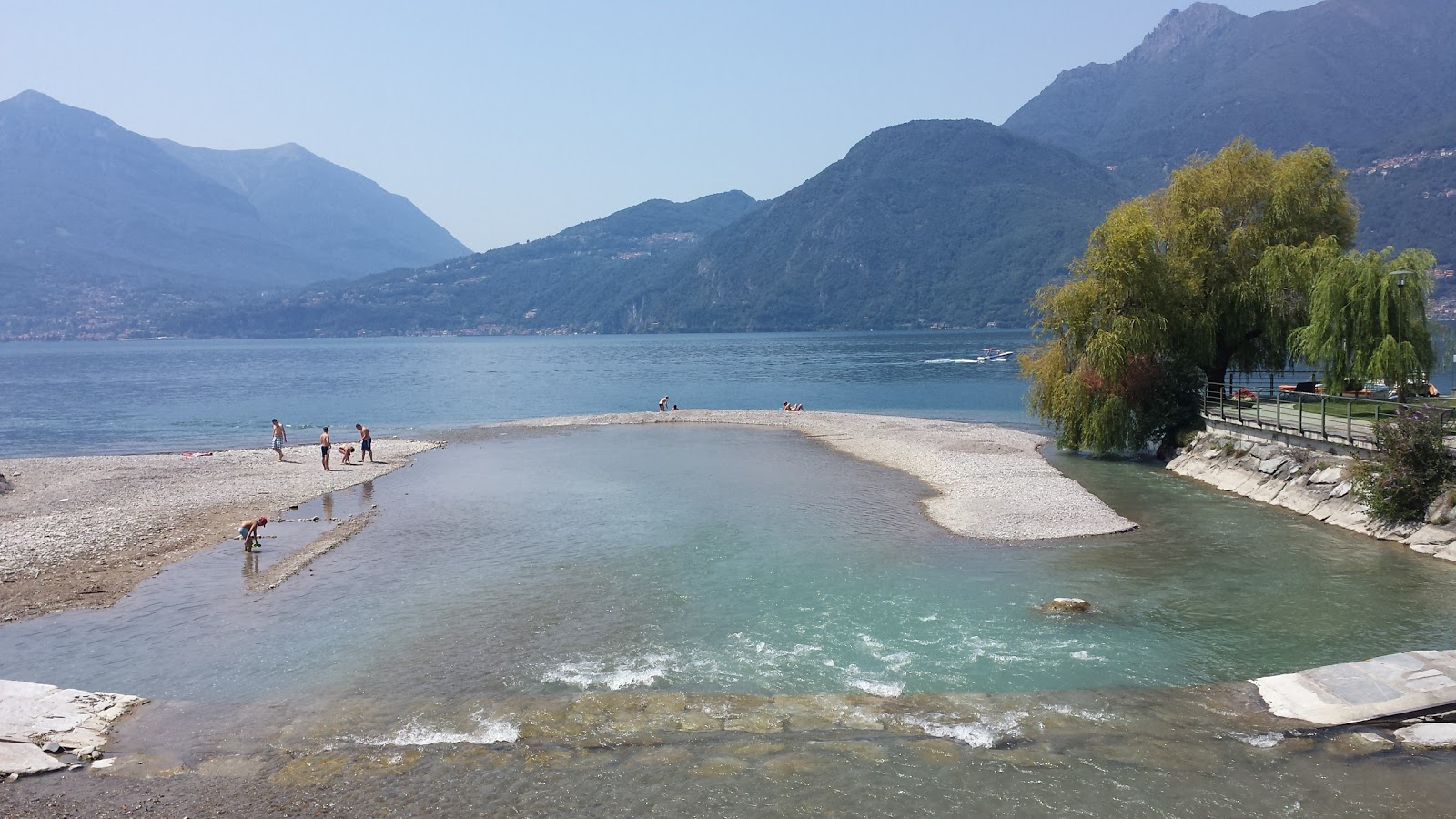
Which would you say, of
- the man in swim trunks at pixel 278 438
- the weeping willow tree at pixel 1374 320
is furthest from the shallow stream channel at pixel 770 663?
the man in swim trunks at pixel 278 438

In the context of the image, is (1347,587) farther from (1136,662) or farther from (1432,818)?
(1432,818)

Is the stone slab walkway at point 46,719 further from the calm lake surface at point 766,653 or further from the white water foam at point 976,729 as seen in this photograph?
the white water foam at point 976,729

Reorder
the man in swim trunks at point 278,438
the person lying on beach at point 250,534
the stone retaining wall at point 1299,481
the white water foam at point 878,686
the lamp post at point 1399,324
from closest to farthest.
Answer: the white water foam at point 878,686, the stone retaining wall at point 1299,481, the person lying on beach at point 250,534, the lamp post at point 1399,324, the man in swim trunks at point 278,438

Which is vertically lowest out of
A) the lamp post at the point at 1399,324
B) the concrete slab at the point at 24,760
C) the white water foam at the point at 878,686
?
the white water foam at the point at 878,686

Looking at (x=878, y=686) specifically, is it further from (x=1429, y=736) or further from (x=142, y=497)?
(x=142, y=497)

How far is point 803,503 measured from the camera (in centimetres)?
3127

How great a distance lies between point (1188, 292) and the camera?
37.1 metres

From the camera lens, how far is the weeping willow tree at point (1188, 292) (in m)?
36.4

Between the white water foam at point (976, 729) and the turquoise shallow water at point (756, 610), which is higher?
the turquoise shallow water at point (756, 610)

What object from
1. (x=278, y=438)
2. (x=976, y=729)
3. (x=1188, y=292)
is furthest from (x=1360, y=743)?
(x=278, y=438)

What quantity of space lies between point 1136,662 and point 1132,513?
13448 mm

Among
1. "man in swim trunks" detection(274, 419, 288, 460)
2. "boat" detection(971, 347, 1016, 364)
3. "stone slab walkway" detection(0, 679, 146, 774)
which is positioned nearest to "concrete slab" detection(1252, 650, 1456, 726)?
"stone slab walkway" detection(0, 679, 146, 774)

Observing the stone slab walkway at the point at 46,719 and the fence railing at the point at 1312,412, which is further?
the fence railing at the point at 1312,412

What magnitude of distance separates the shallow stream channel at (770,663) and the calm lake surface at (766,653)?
0.07 meters
